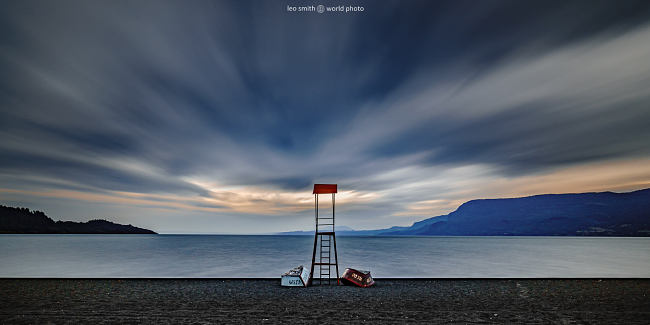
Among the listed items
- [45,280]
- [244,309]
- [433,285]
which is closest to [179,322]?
[244,309]

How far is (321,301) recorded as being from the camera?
45.8ft

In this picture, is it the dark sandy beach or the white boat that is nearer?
the dark sandy beach

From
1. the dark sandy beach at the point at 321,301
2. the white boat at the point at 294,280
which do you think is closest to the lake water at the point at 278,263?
the dark sandy beach at the point at 321,301

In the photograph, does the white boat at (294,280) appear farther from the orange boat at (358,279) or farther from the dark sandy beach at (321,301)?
the orange boat at (358,279)

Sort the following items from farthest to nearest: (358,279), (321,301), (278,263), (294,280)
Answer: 1. (278,263)
2. (358,279)
3. (294,280)
4. (321,301)

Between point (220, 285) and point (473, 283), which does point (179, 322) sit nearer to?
point (220, 285)

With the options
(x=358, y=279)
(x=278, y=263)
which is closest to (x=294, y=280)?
(x=358, y=279)

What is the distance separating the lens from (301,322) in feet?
35.5

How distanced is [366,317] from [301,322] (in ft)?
7.97

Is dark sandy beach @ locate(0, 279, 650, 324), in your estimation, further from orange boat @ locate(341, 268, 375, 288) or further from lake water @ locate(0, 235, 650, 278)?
lake water @ locate(0, 235, 650, 278)

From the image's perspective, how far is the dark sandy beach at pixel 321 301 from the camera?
37.3 ft

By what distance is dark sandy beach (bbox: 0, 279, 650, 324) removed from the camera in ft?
37.3

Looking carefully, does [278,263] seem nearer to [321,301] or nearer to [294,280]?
[294,280]

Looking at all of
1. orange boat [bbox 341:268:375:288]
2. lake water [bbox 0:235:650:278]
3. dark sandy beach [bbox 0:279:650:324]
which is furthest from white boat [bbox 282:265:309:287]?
lake water [bbox 0:235:650:278]
